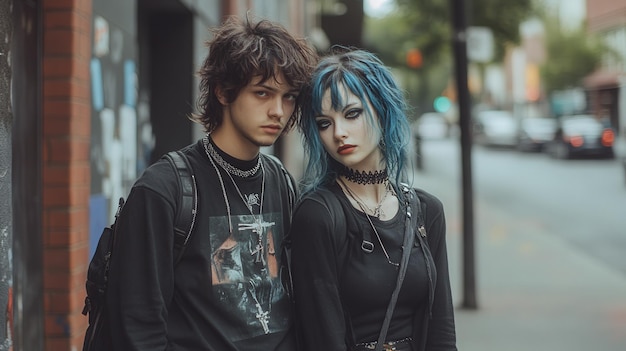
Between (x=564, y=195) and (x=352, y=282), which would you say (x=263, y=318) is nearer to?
(x=352, y=282)

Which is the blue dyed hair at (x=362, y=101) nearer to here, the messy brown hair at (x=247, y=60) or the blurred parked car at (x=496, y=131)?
the messy brown hair at (x=247, y=60)

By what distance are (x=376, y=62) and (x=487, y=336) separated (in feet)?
15.3

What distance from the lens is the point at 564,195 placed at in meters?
18.1

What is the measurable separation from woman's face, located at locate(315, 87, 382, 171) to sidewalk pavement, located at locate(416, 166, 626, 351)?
166 inches

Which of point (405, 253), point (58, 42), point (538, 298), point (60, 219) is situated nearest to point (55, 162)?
point (60, 219)

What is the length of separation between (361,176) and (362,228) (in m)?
0.20

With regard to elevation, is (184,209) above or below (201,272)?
above

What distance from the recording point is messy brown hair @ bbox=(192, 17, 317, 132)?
222 centimetres

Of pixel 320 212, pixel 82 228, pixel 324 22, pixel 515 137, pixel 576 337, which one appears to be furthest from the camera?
pixel 515 137

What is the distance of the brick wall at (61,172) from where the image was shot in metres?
3.51

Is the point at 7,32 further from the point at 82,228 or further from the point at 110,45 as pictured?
the point at 110,45

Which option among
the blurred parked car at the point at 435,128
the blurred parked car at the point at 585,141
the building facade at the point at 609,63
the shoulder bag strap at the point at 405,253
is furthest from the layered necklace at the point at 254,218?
the blurred parked car at the point at 435,128

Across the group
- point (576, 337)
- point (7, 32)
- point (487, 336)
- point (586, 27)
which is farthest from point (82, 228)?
point (586, 27)

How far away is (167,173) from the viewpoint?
211 centimetres
